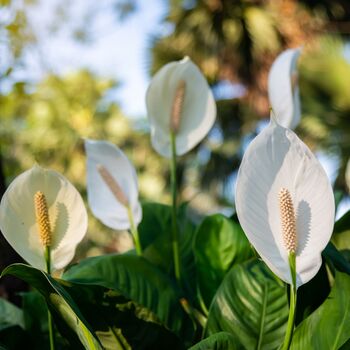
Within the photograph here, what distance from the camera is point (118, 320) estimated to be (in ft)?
1.75

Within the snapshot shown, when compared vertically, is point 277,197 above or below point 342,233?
above

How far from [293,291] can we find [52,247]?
215 mm

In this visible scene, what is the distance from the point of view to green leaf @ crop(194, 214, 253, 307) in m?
0.66

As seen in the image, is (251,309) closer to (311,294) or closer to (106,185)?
(311,294)

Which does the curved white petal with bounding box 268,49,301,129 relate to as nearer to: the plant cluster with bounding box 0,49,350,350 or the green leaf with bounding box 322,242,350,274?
the plant cluster with bounding box 0,49,350,350

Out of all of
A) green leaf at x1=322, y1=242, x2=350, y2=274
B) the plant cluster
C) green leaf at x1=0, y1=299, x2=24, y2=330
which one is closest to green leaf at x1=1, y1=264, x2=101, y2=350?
the plant cluster

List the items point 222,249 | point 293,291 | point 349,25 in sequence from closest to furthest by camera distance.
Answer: point 293,291 → point 222,249 → point 349,25

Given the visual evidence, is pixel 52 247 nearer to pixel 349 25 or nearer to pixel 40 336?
pixel 40 336

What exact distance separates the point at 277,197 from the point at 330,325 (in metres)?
0.11

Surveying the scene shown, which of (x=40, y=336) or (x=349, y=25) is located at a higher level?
(x=40, y=336)

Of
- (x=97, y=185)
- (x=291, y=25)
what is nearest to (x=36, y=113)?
(x=291, y=25)

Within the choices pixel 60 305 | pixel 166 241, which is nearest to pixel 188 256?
pixel 166 241

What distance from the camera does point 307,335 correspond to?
0.50 meters

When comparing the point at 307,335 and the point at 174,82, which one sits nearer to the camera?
the point at 307,335
